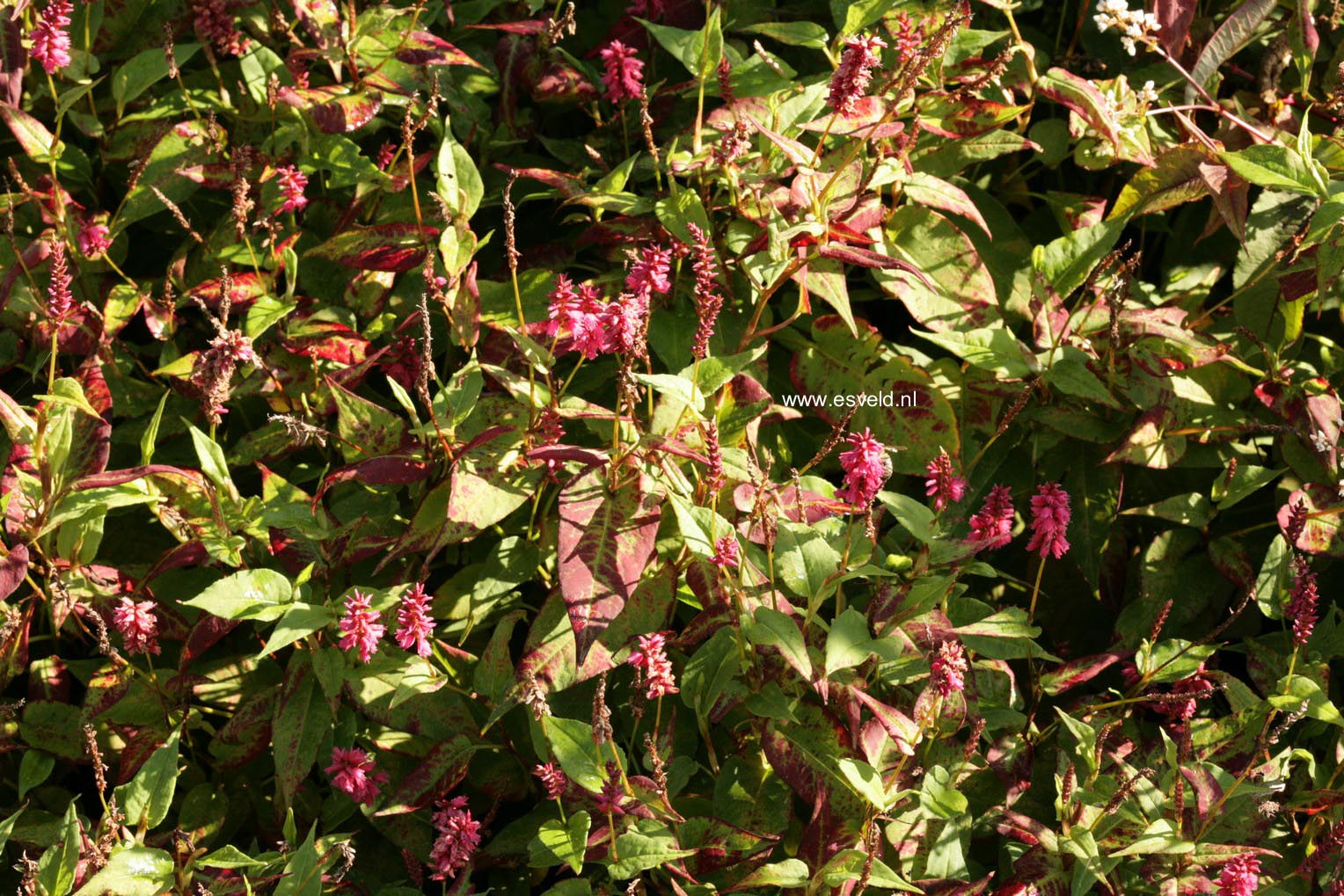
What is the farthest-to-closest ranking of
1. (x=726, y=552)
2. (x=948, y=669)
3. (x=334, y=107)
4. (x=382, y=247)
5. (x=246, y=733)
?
(x=334, y=107) → (x=382, y=247) → (x=246, y=733) → (x=726, y=552) → (x=948, y=669)

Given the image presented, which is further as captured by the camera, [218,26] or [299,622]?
[218,26]

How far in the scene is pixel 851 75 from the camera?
77.2 inches

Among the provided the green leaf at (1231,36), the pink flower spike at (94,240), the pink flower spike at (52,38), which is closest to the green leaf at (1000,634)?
the green leaf at (1231,36)

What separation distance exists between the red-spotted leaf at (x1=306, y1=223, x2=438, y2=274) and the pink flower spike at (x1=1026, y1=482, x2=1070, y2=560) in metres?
1.10

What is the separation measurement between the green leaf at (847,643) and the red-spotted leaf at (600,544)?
1.04 feet

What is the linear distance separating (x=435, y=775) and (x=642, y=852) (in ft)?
1.22

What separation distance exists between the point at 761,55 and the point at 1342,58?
120 cm

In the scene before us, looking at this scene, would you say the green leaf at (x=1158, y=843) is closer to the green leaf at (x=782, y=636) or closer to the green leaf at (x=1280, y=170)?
the green leaf at (x=782, y=636)

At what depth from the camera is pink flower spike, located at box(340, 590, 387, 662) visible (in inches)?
74.7

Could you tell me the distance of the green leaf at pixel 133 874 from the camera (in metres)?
1.84

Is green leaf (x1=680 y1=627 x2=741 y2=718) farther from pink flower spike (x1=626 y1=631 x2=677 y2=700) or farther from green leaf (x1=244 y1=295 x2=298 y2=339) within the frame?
green leaf (x1=244 y1=295 x2=298 y2=339)

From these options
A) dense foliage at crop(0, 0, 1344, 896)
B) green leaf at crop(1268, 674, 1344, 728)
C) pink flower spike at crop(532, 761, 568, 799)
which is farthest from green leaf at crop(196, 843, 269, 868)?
green leaf at crop(1268, 674, 1344, 728)

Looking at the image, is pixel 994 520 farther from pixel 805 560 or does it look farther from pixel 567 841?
pixel 567 841

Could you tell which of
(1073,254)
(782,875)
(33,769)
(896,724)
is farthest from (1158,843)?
(33,769)
